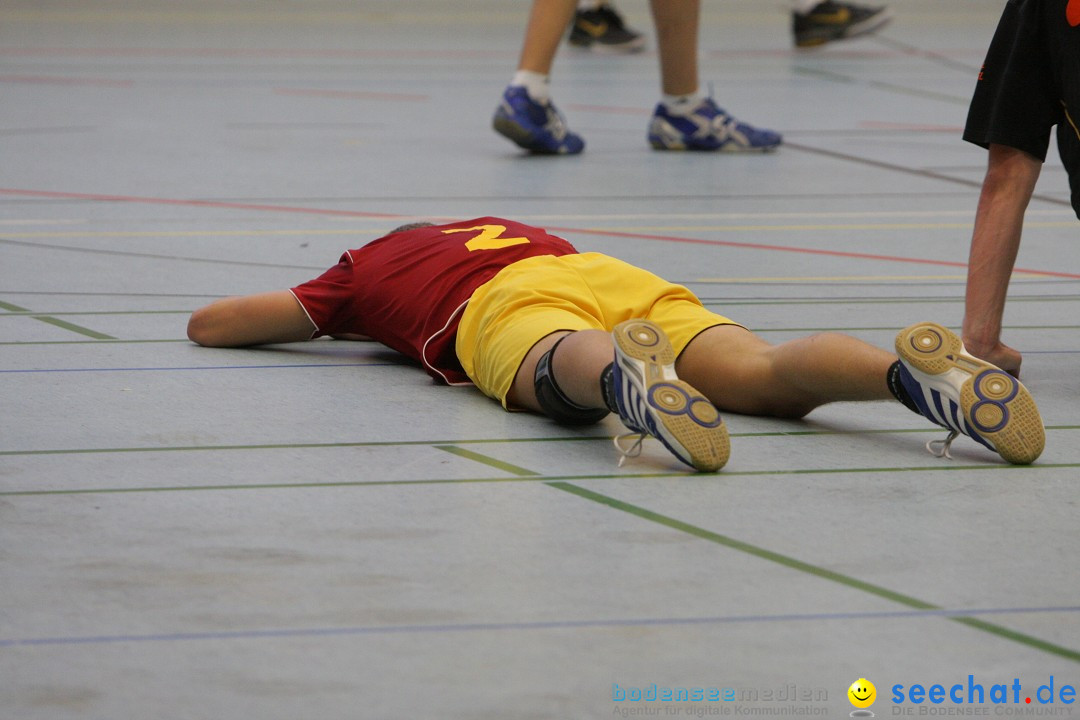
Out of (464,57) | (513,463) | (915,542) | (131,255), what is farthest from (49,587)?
(464,57)

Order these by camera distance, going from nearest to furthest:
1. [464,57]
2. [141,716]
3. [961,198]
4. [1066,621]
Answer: [141,716], [1066,621], [961,198], [464,57]

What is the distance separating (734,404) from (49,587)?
1099mm

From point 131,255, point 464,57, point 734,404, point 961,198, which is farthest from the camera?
point 464,57

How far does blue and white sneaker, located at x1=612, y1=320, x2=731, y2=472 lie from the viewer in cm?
196

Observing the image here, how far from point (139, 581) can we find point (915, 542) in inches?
34.1

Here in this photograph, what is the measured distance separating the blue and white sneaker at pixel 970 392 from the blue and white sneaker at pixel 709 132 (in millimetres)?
3654

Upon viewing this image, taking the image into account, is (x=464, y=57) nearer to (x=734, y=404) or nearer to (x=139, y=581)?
(x=734, y=404)

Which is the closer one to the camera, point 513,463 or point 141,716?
point 141,716

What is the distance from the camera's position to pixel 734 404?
7.65ft

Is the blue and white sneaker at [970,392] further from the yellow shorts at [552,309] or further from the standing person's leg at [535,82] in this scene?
the standing person's leg at [535,82]

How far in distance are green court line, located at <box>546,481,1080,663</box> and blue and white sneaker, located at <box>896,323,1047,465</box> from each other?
1.38 feet

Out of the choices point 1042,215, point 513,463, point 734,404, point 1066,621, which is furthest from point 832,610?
point 1042,215

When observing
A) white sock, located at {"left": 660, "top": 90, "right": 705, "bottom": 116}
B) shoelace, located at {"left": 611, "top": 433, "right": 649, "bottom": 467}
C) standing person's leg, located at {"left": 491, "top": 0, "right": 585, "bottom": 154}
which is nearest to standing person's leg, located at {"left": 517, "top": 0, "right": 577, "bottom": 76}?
standing person's leg, located at {"left": 491, "top": 0, "right": 585, "bottom": 154}

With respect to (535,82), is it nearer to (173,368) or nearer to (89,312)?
(89,312)
